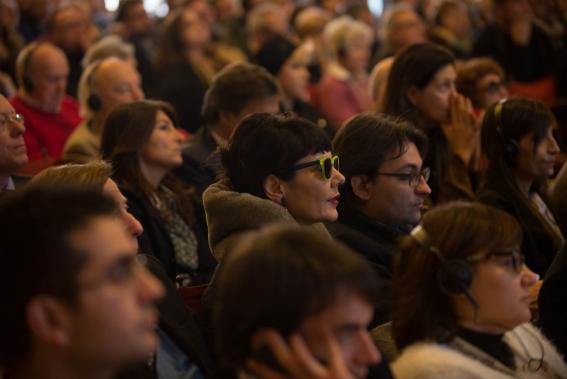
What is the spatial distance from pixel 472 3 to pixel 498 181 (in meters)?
6.84

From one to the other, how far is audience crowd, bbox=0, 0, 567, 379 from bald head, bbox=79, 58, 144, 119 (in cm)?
1

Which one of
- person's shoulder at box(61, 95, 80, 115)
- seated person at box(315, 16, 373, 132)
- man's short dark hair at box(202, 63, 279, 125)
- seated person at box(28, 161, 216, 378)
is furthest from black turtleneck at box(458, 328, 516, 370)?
seated person at box(315, 16, 373, 132)

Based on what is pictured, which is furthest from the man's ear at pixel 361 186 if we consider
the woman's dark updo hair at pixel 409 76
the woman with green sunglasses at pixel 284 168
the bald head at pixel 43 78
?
the bald head at pixel 43 78

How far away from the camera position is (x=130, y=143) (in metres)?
4.02

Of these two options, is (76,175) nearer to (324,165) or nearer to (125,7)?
(324,165)

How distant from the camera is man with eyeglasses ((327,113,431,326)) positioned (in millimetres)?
3359

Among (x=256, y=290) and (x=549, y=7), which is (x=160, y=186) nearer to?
(x=256, y=290)

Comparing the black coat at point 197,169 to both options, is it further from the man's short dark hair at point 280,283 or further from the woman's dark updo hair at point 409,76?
the man's short dark hair at point 280,283

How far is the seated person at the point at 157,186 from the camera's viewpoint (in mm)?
3869

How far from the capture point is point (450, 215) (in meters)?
2.39


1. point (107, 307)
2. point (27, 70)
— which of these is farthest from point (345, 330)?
point (27, 70)

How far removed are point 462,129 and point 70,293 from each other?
126 inches

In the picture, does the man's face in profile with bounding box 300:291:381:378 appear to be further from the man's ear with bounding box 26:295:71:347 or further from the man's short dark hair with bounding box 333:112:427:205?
the man's short dark hair with bounding box 333:112:427:205

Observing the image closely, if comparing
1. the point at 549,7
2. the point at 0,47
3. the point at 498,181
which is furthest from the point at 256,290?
the point at 549,7
